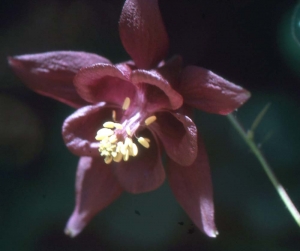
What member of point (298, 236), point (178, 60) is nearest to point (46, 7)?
point (178, 60)

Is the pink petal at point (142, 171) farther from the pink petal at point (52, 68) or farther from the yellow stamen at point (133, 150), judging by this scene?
the pink petal at point (52, 68)

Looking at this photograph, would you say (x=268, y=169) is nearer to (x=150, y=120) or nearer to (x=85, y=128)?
(x=150, y=120)

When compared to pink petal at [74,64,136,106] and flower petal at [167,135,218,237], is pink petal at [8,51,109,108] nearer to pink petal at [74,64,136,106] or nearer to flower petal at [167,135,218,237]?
pink petal at [74,64,136,106]

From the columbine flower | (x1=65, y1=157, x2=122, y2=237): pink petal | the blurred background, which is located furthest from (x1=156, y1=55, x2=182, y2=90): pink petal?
(x1=65, y1=157, x2=122, y2=237): pink petal

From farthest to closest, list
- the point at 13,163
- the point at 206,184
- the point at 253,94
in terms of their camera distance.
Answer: the point at 13,163, the point at 253,94, the point at 206,184

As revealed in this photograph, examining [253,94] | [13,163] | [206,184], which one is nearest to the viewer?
[206,184]

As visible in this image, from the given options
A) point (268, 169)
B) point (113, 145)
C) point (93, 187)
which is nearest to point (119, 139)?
point (113, 145)

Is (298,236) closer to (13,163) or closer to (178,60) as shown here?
(178,60)

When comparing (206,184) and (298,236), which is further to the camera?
(298,236)
